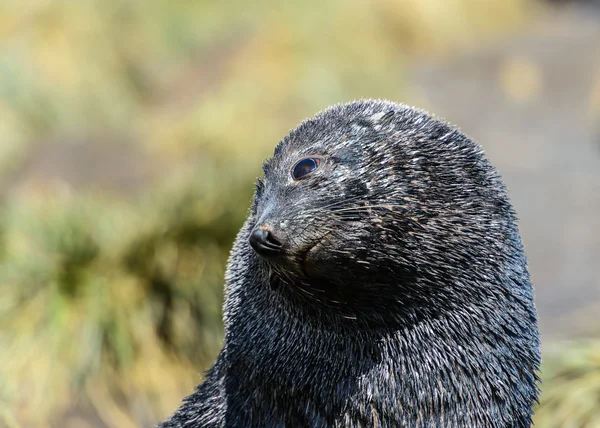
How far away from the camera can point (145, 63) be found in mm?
14797

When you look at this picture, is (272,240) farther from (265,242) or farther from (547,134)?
(547,134)

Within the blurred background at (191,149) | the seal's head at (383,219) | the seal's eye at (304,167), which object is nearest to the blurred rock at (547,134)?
the blurred background at (191,149)

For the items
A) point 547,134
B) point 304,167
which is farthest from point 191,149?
point 304,167

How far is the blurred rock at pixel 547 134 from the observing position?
376 inches

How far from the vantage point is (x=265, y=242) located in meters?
2.12

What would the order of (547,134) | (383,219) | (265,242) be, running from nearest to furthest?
1. (265,242)
2. (383,219)
3. (547,134)

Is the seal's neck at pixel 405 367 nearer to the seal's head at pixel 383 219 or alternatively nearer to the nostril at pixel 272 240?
the seal's head at pixel 383 219

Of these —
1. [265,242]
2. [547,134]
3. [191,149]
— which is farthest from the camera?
[547,134]

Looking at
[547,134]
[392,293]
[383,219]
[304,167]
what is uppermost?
[547,134]

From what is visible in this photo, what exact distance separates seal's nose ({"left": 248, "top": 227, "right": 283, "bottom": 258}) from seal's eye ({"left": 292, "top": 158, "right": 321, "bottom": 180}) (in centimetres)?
25

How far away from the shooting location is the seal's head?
7.22 feet

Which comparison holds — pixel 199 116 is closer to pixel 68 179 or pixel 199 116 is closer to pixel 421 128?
pixel 68 179

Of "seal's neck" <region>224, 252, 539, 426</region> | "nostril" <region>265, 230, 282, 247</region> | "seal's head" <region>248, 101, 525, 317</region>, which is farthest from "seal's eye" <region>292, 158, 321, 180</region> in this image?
"seal's neck" <region>224, 252, 539, 426</region>

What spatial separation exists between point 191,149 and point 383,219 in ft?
27.5
